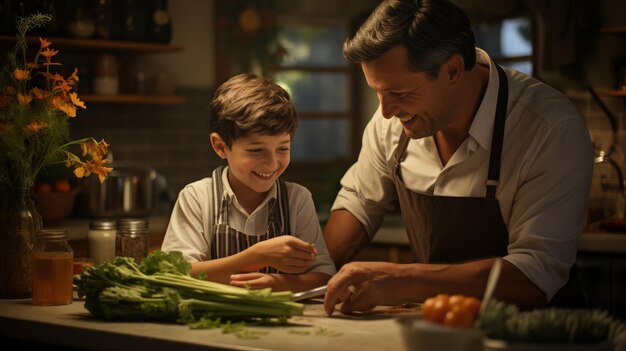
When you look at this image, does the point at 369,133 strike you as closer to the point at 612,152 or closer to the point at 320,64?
the point at 612,152

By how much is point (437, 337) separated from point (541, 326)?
189 mm

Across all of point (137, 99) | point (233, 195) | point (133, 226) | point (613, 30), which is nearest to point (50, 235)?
point (133, 226)

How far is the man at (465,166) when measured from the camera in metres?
2.52

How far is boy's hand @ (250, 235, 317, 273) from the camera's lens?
101 inches

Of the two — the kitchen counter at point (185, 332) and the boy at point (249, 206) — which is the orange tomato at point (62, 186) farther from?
the kitchen counter at point (185, 332)

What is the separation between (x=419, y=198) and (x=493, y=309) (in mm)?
1171

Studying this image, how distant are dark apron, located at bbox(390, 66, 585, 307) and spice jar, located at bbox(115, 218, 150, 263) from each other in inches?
30.6

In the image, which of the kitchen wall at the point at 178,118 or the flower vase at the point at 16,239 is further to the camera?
the kitchen wall at the point at 178,118

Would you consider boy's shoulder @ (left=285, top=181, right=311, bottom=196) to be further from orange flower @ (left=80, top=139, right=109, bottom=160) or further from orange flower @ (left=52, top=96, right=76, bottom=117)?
orange flower @ (left=52, top=96, right=76, bottom=117)

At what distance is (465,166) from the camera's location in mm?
2865

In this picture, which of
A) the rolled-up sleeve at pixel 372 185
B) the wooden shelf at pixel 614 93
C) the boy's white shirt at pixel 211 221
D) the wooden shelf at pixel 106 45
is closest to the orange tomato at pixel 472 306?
the boy's white shirt at pixel 211 221

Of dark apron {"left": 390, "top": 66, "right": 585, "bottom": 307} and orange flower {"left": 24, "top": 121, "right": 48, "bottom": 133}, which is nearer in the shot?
orange flower {"left": 24, "top": 121, "right": 48, "bottom": 133}

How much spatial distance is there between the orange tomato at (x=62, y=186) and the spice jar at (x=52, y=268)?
2.64 metres

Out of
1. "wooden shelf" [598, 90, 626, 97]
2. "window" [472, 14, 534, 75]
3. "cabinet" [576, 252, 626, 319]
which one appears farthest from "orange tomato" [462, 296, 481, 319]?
"window" [472, 14, 534, 75]
